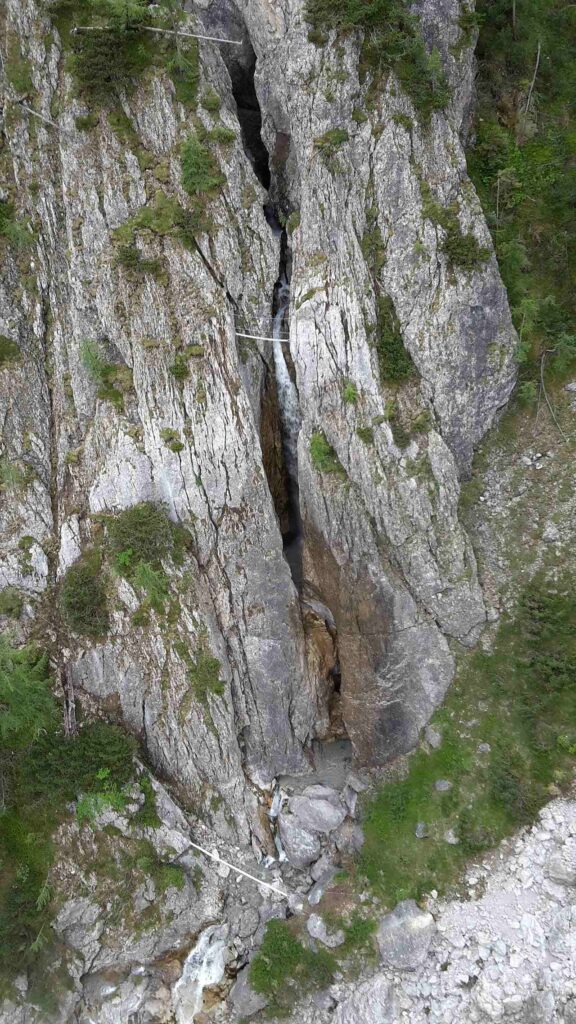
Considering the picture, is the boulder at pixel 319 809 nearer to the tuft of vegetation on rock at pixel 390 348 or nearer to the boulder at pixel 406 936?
the boulder at pixel 406 936

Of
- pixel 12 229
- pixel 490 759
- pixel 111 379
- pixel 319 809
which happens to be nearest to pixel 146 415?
pixel 111 379

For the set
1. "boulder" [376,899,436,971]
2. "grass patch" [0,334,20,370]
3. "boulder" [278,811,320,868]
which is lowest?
"boulder" [376,899,436,971]

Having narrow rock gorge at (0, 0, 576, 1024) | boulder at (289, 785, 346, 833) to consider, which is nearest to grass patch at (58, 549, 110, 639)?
narrow rock gorge at (0, 0, 576, 1024)

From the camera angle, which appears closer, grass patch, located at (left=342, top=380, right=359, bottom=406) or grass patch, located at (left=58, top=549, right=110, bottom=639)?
grass patch, located at (left=342, top=380, right=359, bottom=406)

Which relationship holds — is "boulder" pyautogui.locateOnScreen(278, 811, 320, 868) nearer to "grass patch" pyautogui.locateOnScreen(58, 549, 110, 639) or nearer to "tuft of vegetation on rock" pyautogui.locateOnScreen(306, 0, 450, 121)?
"grass patch" pyautogui.locateOnScreen(58, 549, 110, 639)

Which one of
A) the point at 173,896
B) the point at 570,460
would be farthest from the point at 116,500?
the point at 570,460

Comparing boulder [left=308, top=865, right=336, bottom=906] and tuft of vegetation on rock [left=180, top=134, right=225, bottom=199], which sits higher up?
tuft of vegetation on rock [left=180, top=134, right=225, bottom=199]

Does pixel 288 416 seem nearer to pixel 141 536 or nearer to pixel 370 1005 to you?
pixel 141 536

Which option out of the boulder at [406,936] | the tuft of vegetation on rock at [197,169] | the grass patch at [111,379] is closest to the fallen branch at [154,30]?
the tuft of vegetation on rock at [197,169]
